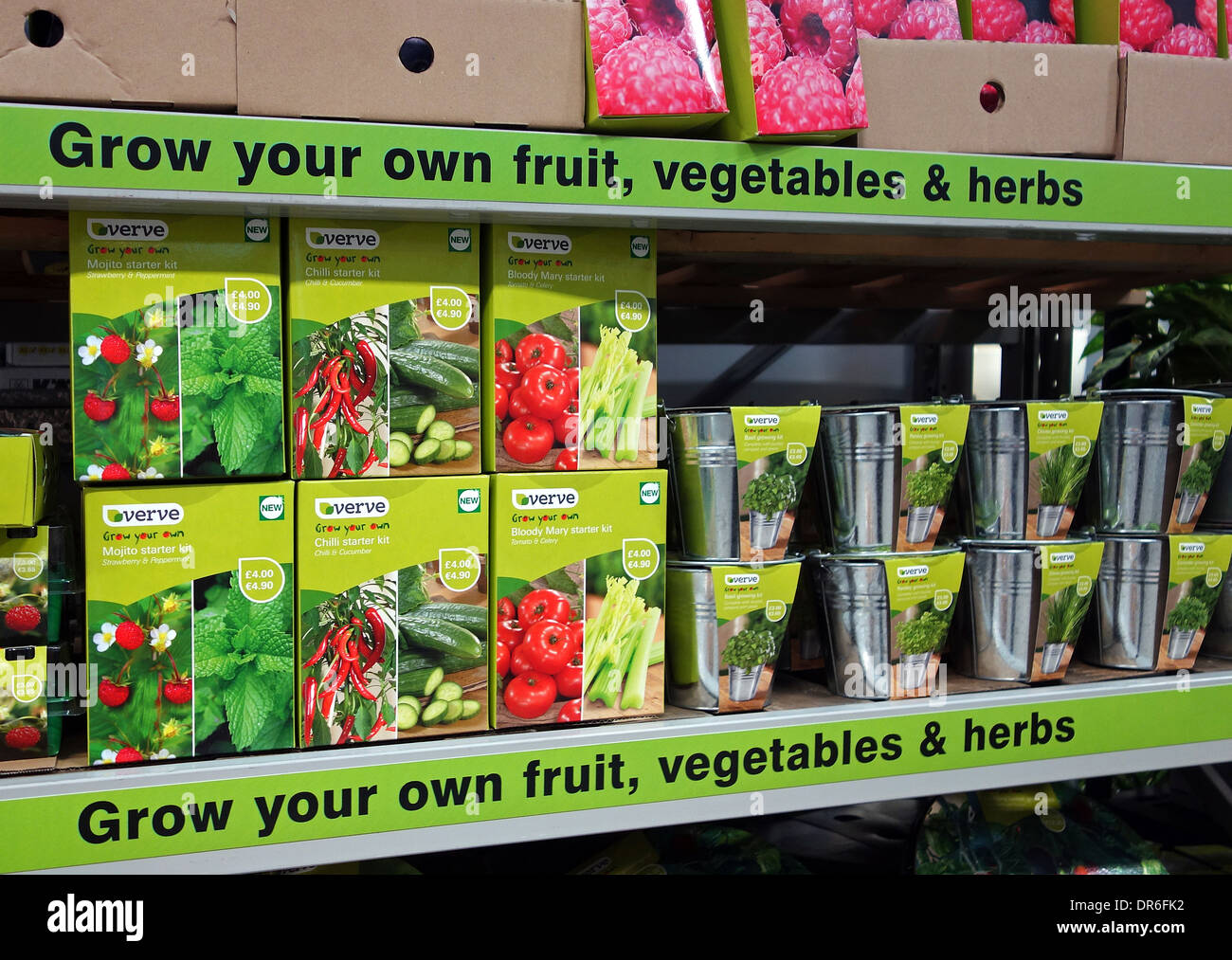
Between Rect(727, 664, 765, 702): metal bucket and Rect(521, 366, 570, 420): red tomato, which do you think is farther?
Rect(727, 664, 765, 702): metal bucket

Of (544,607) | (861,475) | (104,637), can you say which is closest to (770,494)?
(861,475)

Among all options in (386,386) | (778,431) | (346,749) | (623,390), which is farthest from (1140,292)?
(346,749)

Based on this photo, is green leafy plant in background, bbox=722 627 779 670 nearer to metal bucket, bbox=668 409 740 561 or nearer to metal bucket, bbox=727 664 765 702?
Answer: metal bucket, bbox=727 664 765 702

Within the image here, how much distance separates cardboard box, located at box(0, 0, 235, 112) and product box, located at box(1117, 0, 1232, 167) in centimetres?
133

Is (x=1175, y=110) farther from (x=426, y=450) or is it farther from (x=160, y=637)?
(x=160, y=637)

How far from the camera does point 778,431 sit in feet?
4.81

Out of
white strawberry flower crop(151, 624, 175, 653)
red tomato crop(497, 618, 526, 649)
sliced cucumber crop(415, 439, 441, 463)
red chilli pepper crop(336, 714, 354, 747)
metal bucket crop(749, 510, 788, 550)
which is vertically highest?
sliced cucumber crop(415, 439, 441, 463)

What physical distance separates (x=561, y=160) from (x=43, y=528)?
0.79 m

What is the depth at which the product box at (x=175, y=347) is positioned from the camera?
3.92 feet

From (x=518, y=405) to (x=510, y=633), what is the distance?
0.31 m

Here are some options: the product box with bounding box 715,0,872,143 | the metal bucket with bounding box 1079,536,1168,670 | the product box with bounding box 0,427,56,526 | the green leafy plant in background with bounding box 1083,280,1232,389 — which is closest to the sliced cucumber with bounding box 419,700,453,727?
the product box with bounding box 0,427,56,526

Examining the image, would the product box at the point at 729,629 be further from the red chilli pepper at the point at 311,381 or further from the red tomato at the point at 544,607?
the red chilli pepper at the point at 311,381

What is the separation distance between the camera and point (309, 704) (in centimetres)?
129

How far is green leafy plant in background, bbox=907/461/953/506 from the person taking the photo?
5.08 ft
